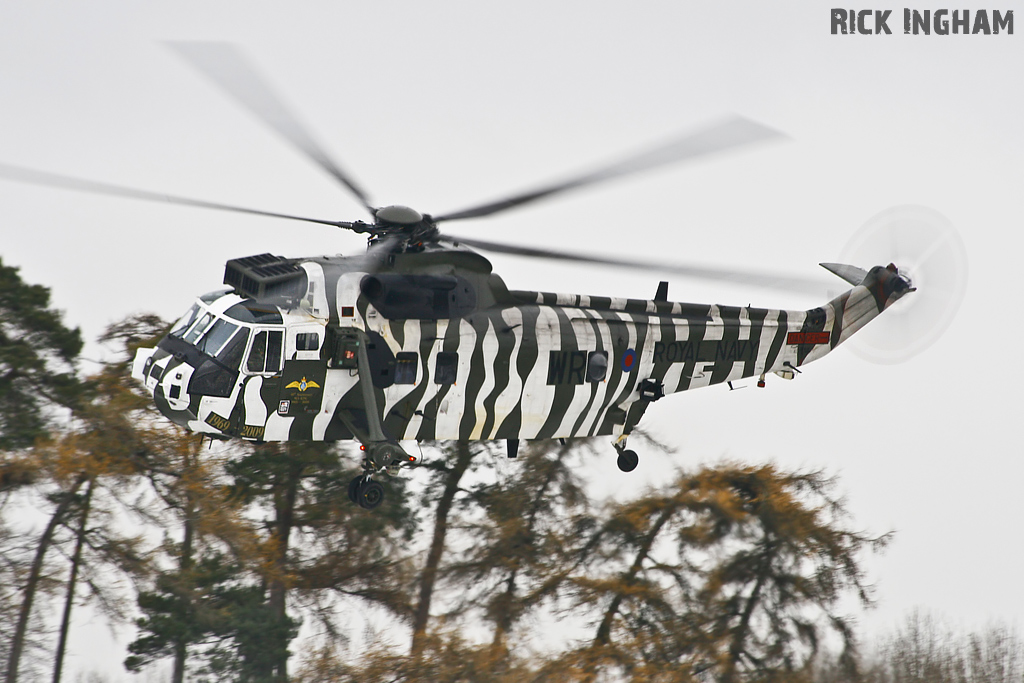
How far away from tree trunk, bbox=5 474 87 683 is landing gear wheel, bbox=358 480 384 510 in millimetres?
7761

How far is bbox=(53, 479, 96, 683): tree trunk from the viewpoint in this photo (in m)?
19.2

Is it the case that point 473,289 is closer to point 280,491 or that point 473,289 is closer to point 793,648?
point 280,491

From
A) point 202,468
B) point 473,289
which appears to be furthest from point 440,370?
point 202,468

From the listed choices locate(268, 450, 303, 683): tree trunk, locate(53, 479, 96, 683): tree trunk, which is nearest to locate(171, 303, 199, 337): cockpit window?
locate(268, 450, 303, 683): tree trunk

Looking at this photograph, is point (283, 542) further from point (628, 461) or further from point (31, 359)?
point (628, 461)

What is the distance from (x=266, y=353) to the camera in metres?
13.5

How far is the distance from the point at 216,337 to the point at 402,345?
2543 millimetres

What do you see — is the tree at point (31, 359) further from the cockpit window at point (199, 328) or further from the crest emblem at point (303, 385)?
the crest emblem at point (303, 385)

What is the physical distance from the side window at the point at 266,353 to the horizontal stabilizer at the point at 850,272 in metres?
11.3

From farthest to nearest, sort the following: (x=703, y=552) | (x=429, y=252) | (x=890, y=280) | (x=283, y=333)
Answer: (x=703, y=552)
(x=890, y=280)
(x=429, y=252)
(x=283, y=333)

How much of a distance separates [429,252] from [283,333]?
2425mm

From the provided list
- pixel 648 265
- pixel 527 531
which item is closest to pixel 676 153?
pixel 648 265

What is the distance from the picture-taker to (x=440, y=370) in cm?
1462

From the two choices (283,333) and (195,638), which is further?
(195,638)
